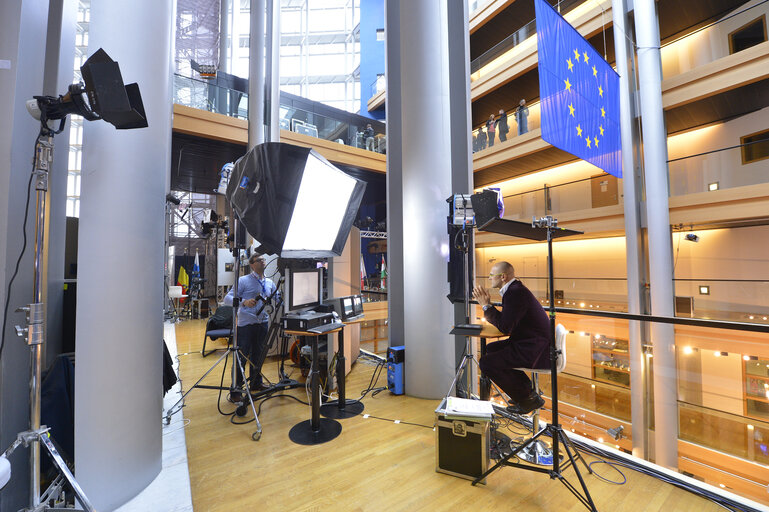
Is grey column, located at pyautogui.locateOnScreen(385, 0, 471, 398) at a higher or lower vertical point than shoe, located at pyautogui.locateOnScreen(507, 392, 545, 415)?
higher

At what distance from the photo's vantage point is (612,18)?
330 inches

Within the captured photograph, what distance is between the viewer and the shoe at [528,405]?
2.21 meters

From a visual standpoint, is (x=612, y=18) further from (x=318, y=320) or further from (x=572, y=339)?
(x=318, y=320)

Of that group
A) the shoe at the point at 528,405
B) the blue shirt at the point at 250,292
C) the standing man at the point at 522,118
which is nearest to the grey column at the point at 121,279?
the blue shirt at the point at 250,292

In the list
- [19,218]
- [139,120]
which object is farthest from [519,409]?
[19,218]

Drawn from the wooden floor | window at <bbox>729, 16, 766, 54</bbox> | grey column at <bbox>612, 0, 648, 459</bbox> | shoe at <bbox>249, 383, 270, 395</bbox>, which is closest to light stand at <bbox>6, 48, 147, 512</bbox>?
the wooden floor

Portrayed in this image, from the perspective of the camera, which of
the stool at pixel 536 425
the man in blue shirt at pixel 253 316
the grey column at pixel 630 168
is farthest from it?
the grey column at pixel 630 168

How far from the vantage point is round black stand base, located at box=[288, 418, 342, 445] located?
8.54ft

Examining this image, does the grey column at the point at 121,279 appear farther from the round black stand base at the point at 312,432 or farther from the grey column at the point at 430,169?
the grey column at the point at 430,169

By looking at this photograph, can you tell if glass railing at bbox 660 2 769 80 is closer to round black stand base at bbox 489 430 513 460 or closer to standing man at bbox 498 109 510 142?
standing man at bbox 498 109 510 142

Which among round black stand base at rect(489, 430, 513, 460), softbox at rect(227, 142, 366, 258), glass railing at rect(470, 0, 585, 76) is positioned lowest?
round black stand base at rect(489, 430, 513, 460)

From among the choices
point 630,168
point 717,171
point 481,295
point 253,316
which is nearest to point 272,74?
point 253,316

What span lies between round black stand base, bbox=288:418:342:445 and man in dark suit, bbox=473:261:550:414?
134 centimetres

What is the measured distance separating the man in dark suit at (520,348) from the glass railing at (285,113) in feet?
23.5
